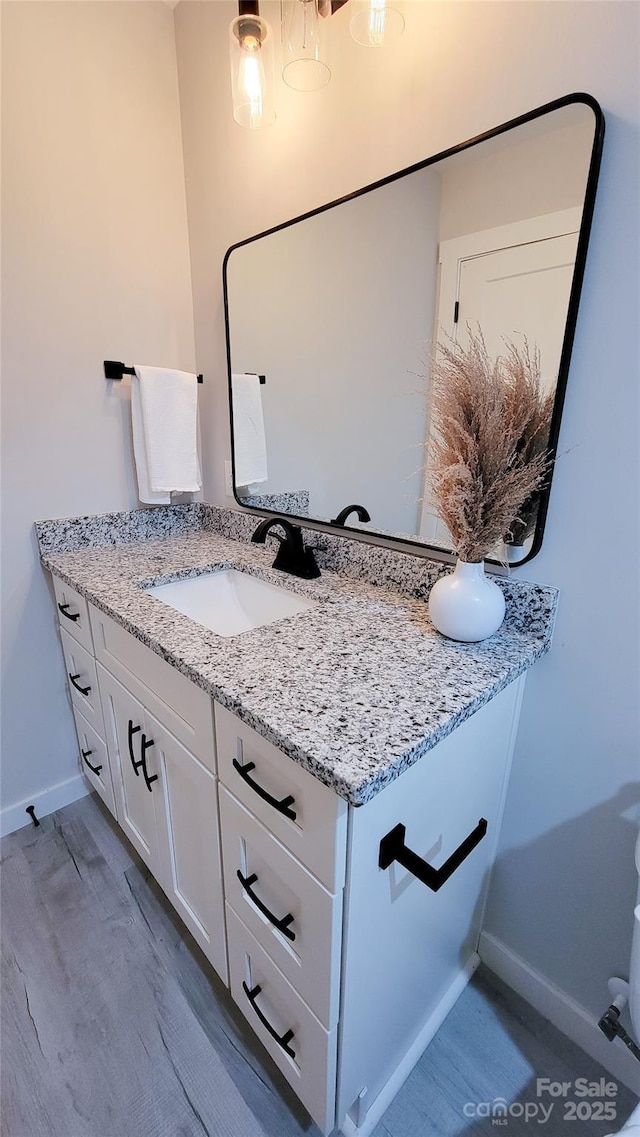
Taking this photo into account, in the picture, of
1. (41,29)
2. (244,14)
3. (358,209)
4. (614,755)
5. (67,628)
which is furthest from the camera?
(67,628)

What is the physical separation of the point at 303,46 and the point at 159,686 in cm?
137

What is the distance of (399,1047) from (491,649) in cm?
85

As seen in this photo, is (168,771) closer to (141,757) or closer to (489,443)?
(141,757)

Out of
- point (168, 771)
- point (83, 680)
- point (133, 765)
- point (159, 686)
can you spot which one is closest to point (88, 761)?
point (83, 680)

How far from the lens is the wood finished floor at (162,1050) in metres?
0.93

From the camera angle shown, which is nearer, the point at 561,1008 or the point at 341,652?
the point at 341,652

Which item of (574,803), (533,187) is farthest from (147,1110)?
(533,187)

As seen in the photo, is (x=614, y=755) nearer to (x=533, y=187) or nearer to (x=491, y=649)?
(x=491, y=649)

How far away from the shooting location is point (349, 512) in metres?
1.26

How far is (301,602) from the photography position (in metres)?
1.18

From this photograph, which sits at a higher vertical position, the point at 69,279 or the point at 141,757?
the point at 69,279

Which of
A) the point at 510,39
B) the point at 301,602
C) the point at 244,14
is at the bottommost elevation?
the point at 301,602

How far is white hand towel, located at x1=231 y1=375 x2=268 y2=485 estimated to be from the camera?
1.49 m

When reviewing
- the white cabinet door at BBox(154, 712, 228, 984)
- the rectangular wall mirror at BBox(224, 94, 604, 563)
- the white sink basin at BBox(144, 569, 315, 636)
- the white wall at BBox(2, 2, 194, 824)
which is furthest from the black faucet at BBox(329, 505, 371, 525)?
the white wall at BBox(2, 2, 194, 824)
